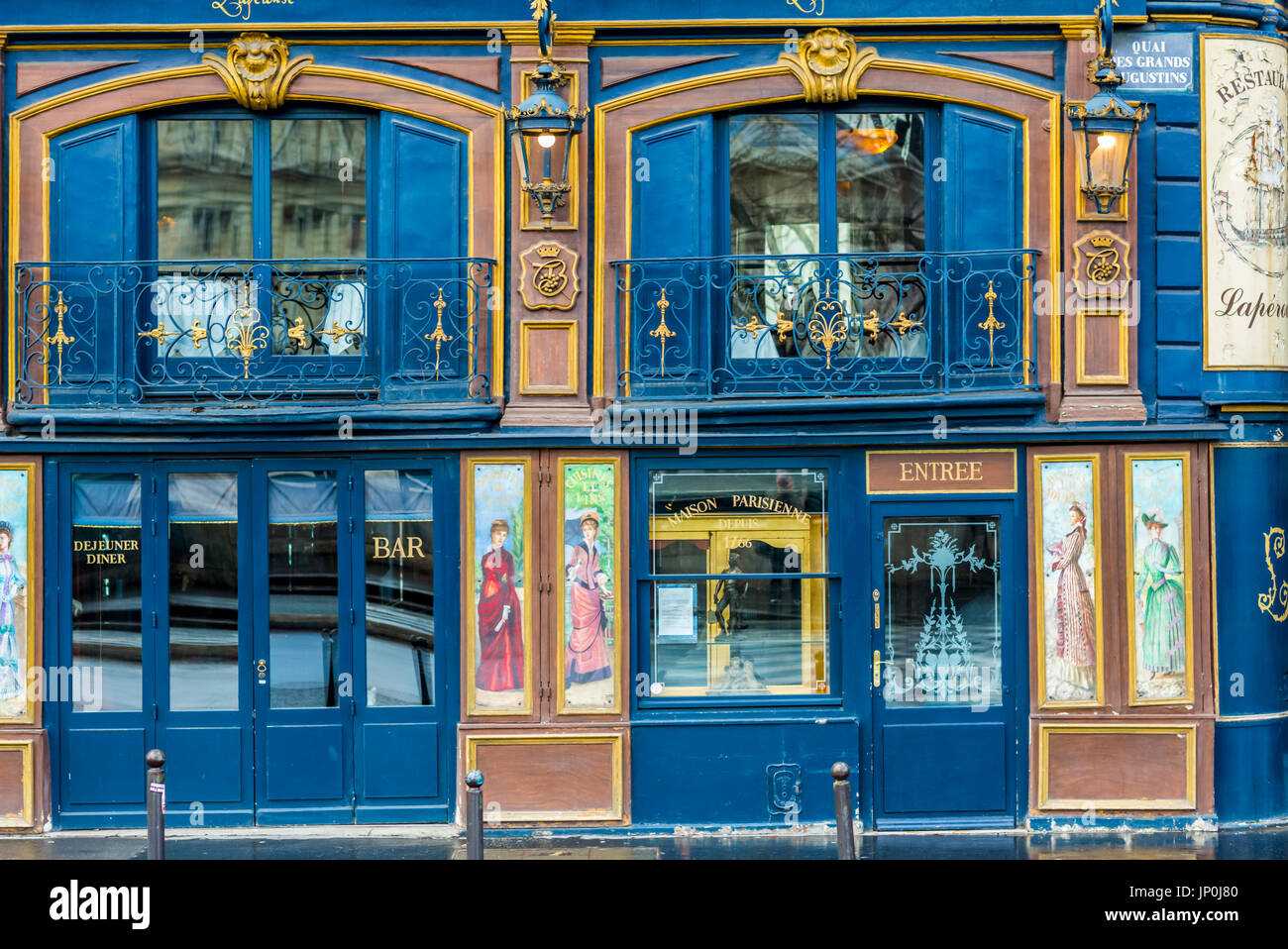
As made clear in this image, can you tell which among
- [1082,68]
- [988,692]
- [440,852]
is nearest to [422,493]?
[440,852]

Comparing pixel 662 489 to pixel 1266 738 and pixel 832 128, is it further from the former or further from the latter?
pixel 1266 738

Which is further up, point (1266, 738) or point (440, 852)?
point (1266, 738)

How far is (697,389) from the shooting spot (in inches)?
469

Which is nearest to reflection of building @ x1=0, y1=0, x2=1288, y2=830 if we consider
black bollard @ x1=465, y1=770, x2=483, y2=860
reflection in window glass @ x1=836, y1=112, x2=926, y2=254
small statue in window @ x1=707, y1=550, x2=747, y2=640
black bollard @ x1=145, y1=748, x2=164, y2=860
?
small statue in window @ x1=707, y1=550, x2=747, y2=640

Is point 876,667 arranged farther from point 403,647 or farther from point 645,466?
point 403,647

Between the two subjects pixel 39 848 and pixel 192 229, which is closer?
pixel 39 848

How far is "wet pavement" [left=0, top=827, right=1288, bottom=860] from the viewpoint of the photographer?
11.1m

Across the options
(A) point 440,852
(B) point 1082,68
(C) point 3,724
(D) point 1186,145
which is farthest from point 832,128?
(C) point 3,724

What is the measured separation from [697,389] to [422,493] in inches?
93.0

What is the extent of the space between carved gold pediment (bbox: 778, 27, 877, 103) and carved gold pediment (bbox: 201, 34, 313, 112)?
3.92 metres

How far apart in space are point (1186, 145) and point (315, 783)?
8.61m

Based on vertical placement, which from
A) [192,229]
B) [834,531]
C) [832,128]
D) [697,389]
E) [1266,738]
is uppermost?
[832,128]

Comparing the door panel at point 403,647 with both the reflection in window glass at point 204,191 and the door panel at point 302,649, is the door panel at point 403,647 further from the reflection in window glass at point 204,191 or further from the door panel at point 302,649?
the reflection in window glass at point 204,191

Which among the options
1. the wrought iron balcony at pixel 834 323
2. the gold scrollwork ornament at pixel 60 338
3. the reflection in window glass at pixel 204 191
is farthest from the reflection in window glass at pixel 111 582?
the wrought iron balcony at pixel 834 323
